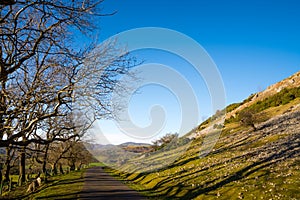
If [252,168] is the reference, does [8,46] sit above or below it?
above

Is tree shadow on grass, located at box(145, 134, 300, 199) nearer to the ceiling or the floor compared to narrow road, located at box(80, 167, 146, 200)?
nearer to the ceiling

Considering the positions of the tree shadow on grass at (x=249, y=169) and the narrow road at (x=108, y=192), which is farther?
the narrow road at (x=108, y=192)

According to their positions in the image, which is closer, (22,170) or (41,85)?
(41,85)

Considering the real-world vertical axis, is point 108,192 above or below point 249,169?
below

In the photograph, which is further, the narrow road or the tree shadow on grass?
the narrow road

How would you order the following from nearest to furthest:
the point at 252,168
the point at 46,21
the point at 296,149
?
the point at 46,21 → the point at 252,168 → the point at 296,149

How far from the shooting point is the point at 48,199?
66.7ft

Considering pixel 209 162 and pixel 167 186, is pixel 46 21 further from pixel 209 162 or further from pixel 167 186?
pixel 209 162

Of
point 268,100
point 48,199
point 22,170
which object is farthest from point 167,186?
point 268,100

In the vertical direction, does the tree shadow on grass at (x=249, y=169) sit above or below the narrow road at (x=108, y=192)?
above

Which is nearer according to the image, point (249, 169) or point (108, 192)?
point (249, 169)

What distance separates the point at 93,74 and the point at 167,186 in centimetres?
1360

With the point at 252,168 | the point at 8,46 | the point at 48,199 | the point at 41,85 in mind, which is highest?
the point at 8,46

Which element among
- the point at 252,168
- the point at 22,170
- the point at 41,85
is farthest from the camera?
the point at 22,170
